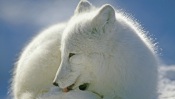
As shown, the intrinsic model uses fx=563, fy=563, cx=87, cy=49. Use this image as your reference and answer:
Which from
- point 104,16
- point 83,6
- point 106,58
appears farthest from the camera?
point 83,6

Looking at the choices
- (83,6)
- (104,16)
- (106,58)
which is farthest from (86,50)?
(83,6)

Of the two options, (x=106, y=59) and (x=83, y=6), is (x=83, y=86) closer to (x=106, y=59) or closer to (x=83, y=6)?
(x=106, y=59)

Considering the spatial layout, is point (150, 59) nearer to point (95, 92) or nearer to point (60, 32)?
point (95, 92)

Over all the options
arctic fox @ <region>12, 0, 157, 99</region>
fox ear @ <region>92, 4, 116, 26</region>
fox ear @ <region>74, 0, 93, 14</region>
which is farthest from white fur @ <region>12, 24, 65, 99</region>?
fox ear @ <region>92, 4, 116, 26</region>

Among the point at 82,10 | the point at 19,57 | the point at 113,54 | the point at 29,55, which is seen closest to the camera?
the point at 113,54

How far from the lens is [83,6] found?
8312 mm

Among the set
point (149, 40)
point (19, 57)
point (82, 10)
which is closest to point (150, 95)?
point (149, 40)

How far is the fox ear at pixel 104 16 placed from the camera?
24.1 feet

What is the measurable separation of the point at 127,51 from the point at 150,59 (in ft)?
1.51

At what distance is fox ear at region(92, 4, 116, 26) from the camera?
735 cm

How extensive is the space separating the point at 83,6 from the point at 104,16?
989mm

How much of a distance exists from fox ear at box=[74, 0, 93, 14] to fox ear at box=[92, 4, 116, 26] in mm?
820

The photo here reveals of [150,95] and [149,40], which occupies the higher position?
[149,40]

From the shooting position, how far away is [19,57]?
9.57 m
